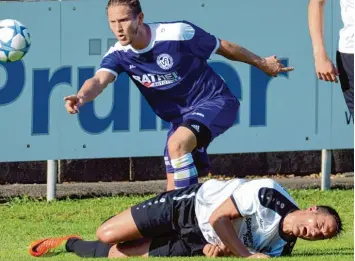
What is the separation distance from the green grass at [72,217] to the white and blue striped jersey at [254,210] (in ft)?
2.45

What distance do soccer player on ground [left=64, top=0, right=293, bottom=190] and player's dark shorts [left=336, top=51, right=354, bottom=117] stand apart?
6.05ft

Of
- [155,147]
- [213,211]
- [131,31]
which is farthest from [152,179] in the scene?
[213,211]

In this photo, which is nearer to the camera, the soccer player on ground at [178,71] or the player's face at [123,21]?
the player's face at [123,21]

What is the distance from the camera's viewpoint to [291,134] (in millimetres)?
13633

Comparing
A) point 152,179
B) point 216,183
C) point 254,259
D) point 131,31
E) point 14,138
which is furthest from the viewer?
point 152,179

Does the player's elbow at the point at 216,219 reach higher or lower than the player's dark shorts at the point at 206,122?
lower

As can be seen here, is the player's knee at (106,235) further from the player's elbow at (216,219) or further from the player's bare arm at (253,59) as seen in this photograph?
the player's bare arm at (253,59)

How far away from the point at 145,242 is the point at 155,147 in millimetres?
→ 3893

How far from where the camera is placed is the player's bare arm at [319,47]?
8211 mm

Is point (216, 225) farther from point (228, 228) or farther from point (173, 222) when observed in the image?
point (173, 222)

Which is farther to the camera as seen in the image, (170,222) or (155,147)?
(155,147)

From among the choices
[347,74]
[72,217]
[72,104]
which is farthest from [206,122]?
[72,217]

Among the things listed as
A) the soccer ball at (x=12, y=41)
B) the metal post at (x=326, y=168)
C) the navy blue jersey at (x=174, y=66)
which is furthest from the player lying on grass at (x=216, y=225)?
the metal post at (x=326, y=168)

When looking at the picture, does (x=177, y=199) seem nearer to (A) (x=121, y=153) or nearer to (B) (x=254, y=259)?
(B) (x=254, y=259)
